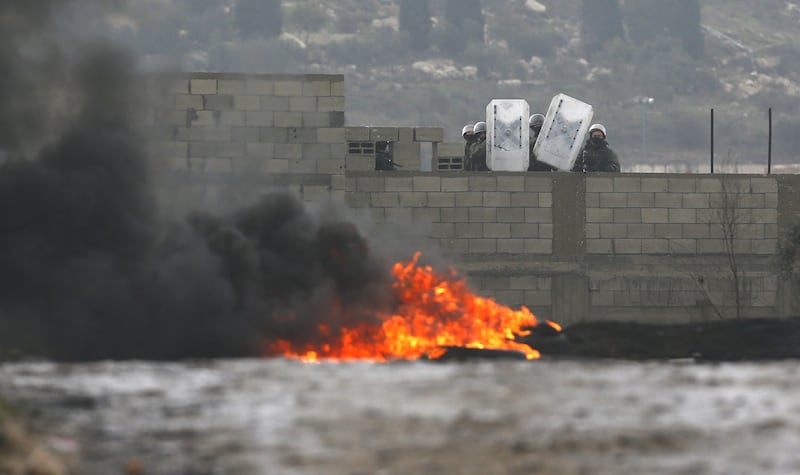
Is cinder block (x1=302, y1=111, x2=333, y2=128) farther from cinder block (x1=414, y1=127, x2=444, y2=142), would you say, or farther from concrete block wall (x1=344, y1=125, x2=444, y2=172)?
cinder block (x1=414, y1=127, x2=444, y2=142)

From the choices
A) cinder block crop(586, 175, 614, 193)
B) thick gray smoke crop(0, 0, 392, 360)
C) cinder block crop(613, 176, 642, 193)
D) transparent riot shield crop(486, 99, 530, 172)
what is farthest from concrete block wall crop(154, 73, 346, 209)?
thick gray smoke crop(0, 0, 392, 360)

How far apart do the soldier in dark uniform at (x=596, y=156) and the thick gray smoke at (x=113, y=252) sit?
19.9m

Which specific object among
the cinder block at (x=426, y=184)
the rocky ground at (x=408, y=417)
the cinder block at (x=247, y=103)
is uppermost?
the cinder block at (x=247, y=103)

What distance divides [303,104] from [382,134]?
11361mm

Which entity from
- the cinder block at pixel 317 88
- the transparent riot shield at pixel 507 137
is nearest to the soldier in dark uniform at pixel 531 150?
the transparent riot shield at pixel 507 137

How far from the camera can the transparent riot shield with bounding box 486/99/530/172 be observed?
50375 mm

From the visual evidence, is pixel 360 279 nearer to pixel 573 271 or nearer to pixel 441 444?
pixel 441 444

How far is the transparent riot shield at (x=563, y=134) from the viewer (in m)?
51.0

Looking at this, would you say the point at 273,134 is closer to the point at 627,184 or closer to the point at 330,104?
the point at 330,104

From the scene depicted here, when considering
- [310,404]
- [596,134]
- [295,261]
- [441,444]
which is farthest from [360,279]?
[596,134]

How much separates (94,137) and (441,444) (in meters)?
13.9

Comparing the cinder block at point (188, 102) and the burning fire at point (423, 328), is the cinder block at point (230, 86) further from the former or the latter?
the burning fire at point (423, 328)

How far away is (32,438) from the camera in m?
17.4

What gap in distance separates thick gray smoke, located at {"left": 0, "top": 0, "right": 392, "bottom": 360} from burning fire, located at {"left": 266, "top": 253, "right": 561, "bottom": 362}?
326 millimetres
